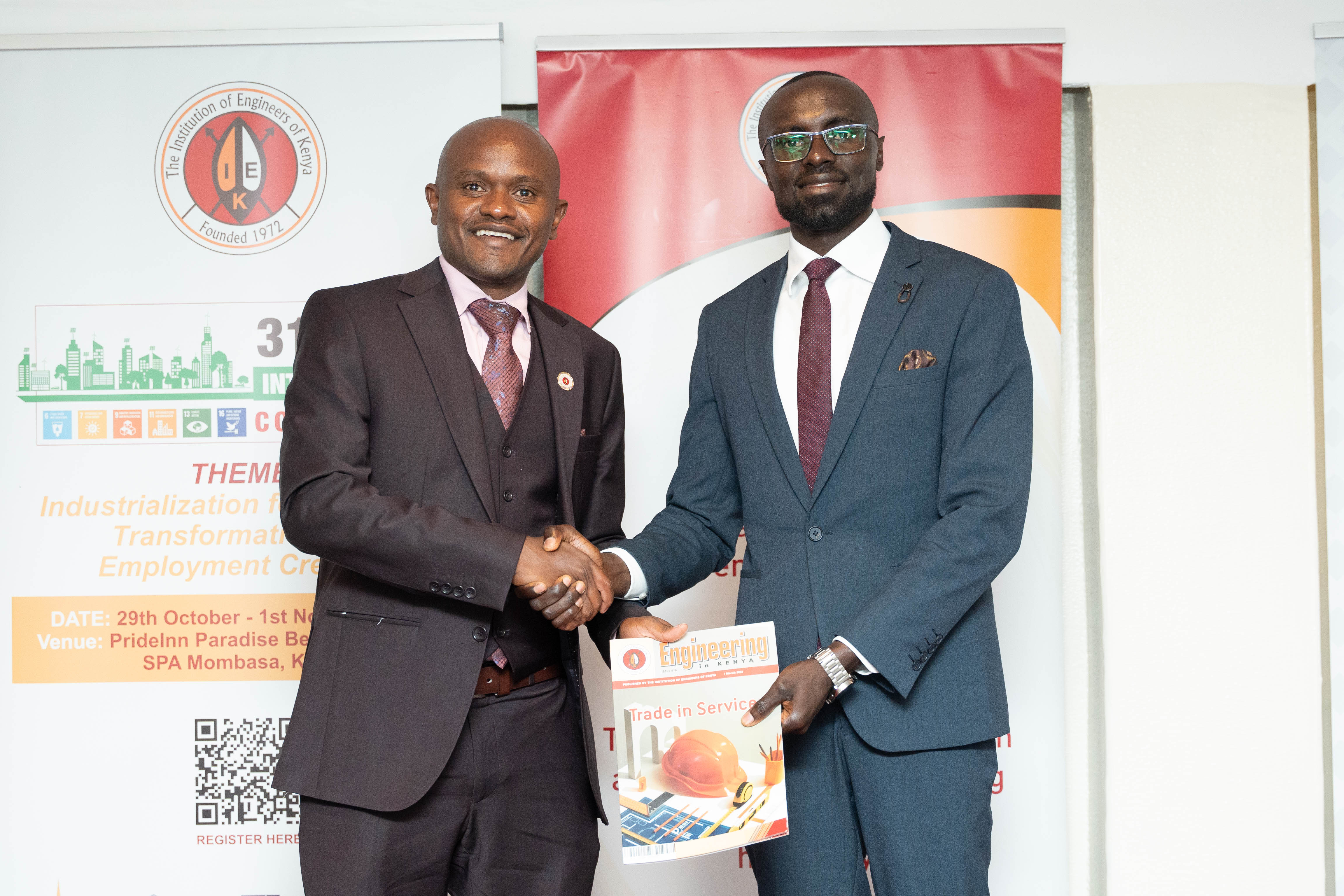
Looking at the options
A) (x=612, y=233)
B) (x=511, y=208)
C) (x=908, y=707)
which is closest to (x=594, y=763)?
(x=908, y=707)

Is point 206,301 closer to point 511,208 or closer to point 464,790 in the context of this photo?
point 511,208

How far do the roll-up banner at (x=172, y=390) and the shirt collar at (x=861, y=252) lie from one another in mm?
1497

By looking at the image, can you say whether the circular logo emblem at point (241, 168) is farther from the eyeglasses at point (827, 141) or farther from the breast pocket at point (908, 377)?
the breast pocket at point (908, 377)

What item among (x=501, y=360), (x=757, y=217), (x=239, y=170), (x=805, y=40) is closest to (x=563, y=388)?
(x=501, y=360)

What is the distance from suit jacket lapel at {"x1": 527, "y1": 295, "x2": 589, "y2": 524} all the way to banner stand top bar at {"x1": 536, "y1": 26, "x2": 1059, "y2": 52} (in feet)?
4.27

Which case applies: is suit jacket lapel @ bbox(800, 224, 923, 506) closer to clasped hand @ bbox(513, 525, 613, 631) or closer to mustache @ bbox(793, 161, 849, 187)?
mustache @ bbox(793, 161, 849, 187)

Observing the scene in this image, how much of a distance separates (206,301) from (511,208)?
63.4 inches

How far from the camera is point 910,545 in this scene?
1852 millimetres

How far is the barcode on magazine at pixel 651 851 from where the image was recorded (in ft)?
5.27

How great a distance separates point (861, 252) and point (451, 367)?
0.92 meters

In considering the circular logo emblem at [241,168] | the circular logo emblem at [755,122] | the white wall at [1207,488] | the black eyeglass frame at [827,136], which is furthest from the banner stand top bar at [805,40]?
the black eyeglass frame at [827,136]

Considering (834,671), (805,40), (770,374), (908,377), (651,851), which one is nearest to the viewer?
(651,851)

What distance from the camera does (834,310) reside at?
1993 millimetres

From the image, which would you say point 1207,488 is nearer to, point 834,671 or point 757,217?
point 757,217
